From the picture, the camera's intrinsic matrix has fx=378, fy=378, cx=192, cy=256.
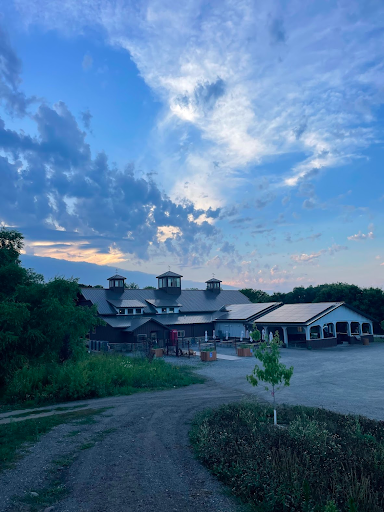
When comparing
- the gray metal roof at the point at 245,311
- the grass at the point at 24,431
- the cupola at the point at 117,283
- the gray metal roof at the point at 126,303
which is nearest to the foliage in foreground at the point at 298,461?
the grass at the point at 24,431

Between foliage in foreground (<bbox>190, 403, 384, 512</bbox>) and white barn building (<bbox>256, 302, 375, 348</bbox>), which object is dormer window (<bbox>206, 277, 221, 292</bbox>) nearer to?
white barn building (<bbox>256, 302, 375, 348</bbox>)

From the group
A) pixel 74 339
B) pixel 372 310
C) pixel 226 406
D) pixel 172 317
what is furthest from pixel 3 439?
pixel 372 310

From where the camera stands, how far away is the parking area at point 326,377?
20.3 meters

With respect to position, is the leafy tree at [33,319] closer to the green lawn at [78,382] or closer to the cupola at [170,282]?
the green lawn at [78,382]

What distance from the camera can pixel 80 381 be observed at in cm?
2256

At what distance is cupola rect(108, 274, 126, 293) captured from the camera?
58.2 m

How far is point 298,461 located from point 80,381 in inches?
615

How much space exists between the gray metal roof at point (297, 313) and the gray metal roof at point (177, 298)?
38.1 feet

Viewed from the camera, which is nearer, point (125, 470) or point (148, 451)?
point (125, 470)

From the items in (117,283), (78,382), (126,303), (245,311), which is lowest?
(78,382)

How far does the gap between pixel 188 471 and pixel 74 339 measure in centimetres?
1856

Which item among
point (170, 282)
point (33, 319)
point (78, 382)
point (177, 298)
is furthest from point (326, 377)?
point (170, 282)

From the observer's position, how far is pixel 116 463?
38.6 ft

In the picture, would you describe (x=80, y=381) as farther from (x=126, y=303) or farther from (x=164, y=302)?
(x=164, y=302)
